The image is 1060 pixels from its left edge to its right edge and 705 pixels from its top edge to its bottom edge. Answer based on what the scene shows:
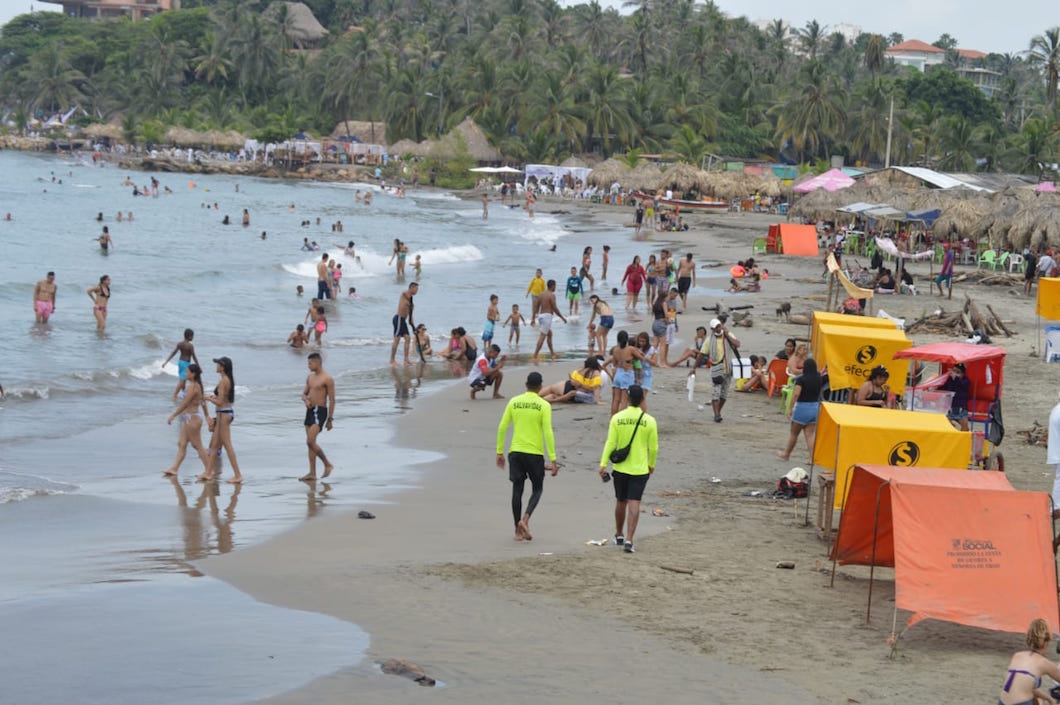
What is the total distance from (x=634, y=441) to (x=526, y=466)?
3.17 feet

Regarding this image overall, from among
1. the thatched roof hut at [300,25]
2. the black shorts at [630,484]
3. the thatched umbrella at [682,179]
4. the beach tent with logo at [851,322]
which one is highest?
the thatched roof hut at [300,25]

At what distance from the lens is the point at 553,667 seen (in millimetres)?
6777

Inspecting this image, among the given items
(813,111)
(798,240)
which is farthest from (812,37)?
(798,240)

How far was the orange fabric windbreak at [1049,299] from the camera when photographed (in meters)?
19.0

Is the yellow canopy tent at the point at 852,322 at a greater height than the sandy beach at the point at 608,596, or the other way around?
the yellow canopy tent at the point at 852,322

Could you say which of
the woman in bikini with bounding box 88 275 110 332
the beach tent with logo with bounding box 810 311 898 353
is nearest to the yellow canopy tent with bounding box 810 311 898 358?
the beach tent with logo with bounding box 810 311 898 353

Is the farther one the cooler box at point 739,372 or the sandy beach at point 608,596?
the cooler box at point 739,372

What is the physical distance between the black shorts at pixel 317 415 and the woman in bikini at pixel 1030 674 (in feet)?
25.4

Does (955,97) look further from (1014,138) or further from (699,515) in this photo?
(699,515)

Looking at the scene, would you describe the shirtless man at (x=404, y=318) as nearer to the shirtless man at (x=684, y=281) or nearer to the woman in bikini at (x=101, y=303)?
the woman in bikini at (x=101, y=303)

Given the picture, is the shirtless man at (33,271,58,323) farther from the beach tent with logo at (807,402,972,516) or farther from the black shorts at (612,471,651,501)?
the beach tent with logo at (807,402,972,516)

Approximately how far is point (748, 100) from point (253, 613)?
79047 millimetres

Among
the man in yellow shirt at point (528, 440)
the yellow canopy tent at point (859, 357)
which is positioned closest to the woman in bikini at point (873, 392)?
the yellow canopy tent at point (859, 357)

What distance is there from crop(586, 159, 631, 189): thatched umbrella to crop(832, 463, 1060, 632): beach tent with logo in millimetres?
63058
